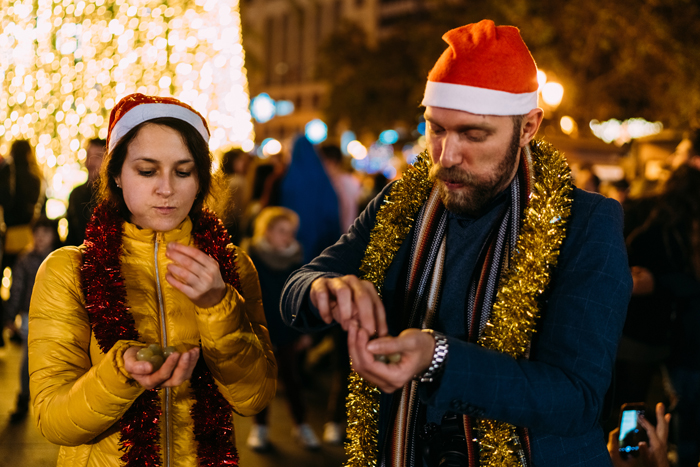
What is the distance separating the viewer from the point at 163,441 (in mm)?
2129

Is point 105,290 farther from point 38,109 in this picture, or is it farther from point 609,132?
point 609,132

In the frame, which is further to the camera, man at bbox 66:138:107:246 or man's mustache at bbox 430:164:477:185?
man at bbox 66:138:107:246

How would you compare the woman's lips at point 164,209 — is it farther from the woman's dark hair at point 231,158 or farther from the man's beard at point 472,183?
the woman's dark hair at point 231,158

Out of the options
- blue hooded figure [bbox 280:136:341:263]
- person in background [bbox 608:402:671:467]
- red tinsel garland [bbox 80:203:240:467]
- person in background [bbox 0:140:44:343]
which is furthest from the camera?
person in background [bbox 0:140:44:343]

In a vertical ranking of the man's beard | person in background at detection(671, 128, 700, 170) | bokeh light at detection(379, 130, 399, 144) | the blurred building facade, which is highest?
the blurred building facade

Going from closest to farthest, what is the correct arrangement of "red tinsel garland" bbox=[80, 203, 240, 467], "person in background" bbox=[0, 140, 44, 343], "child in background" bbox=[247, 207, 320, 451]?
"red tinsel garland" bbox=[80, 203, 240, 467] → "child in background" bbox=[247, 207, 320, 451] → "person in background" bbox=[0, 140, 44, 343]

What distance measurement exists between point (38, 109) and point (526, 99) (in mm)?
3974

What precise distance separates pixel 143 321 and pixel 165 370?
50 centimetres

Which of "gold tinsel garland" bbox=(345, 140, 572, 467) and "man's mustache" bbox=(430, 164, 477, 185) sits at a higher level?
"man's mustache" bbox=(430, 164, 477, 185)

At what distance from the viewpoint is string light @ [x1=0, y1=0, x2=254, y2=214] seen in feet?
14.4

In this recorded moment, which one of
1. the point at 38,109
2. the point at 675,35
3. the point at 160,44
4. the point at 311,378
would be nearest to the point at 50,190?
the point at 38,109

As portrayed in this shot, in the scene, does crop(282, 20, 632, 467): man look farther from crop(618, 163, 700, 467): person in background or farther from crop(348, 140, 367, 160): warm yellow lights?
crop(348, 140, 367, 160): warm yellow lights

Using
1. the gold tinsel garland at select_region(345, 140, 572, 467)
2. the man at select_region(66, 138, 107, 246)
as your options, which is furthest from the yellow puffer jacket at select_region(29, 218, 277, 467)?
the man at select_region(66, 138, 107, 246)

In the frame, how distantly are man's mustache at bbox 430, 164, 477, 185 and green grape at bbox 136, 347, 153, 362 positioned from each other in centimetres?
91
